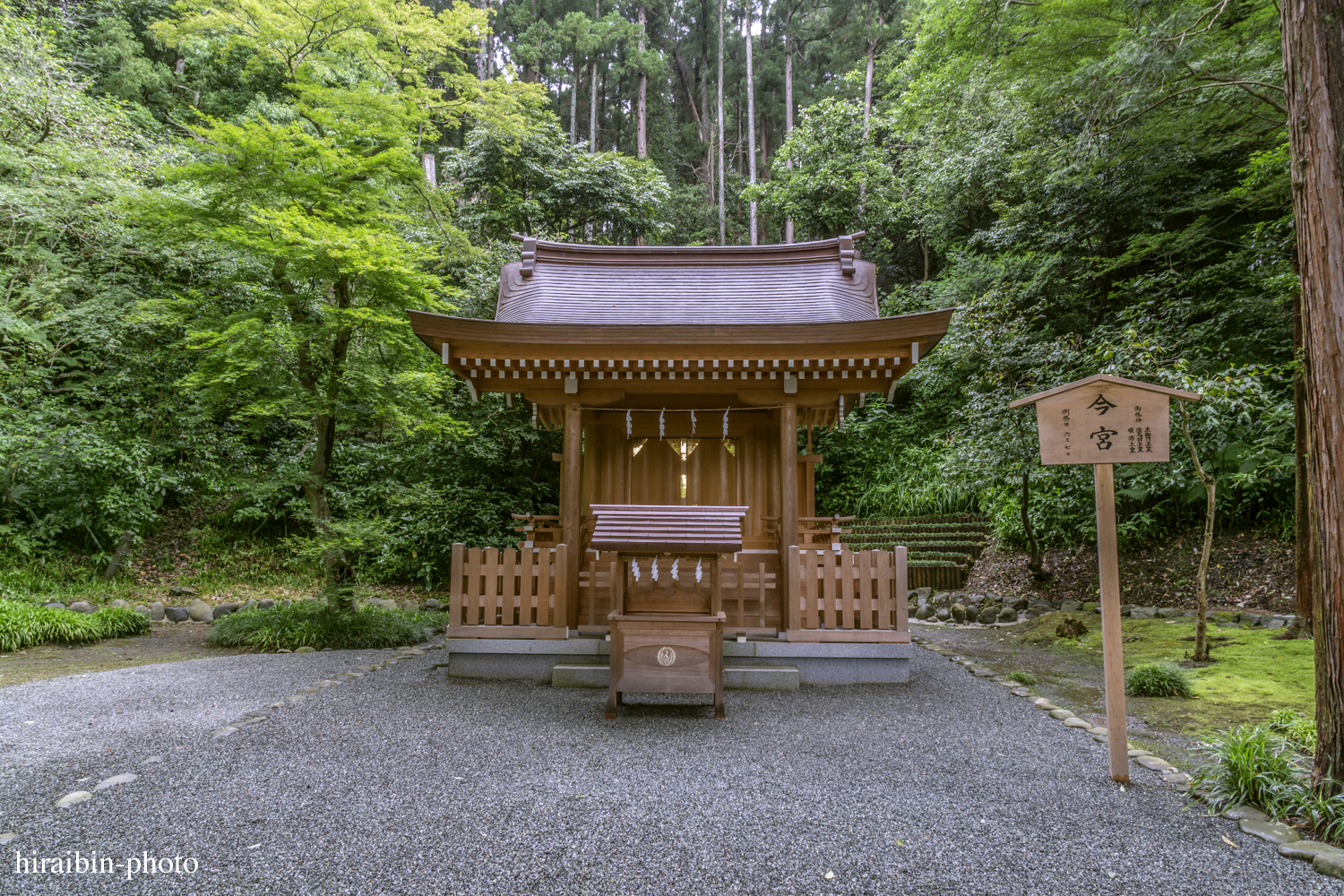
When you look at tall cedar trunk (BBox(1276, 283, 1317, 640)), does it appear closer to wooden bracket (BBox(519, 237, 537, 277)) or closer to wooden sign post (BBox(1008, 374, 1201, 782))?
wooden sign post (BBox(1008, 374, 1201, 782))

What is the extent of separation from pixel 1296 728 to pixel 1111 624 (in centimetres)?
132

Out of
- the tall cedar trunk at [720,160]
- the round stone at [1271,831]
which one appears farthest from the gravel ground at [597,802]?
the tall cedar trunk at [720,160]

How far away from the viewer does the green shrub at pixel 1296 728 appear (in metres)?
3.29

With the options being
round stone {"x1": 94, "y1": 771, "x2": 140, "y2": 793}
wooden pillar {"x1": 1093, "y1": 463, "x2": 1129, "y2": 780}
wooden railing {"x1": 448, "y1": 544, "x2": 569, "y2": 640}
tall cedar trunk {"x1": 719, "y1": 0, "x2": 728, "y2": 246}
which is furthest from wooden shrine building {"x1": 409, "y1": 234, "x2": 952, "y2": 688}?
tall cedar trunk {"x1": 719, "y1": 0, "x2": 728, "y2": 246}

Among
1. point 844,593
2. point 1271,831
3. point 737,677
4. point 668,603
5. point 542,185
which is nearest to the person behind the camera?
point 1271,831

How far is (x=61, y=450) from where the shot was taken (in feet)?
28.5

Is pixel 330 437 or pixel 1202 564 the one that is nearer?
pixel 1202 564

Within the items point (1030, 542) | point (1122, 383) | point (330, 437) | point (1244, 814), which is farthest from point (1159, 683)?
point (330, 437)

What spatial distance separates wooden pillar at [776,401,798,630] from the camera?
5.41m

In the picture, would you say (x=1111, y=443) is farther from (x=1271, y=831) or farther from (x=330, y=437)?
(x=330, y=437)

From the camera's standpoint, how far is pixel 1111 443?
3340 millimetres

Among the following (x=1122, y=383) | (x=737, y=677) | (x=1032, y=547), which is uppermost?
(x=1122, y=383)

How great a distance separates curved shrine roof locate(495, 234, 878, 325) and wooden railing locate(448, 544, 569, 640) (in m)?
2.50

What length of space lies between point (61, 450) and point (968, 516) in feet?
46.8
